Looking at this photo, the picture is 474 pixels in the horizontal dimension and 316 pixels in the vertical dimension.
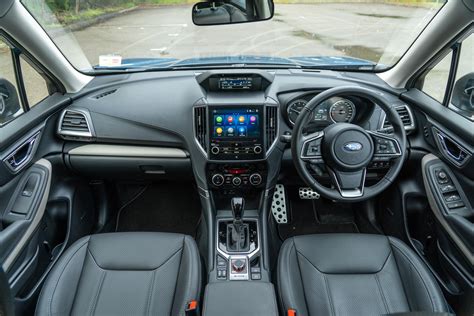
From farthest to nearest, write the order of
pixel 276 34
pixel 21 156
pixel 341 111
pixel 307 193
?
pixel 276 34 → pixel 307 193 → pixel 341 111 → pixel 21 156

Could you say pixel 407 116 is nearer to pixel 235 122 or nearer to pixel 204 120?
pixel 235 122

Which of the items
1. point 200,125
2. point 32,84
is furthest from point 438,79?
Result: point 32,84

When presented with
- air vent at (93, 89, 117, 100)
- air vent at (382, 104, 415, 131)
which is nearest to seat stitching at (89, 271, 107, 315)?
air vent at (93, 89, 117, 100)

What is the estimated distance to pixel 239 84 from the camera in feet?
7.63

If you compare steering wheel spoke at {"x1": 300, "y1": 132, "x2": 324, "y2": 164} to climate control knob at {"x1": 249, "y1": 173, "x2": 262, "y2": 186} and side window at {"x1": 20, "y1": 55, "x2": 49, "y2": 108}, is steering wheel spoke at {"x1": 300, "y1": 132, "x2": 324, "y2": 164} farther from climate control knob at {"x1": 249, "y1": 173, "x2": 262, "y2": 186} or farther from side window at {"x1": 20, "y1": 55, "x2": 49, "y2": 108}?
side window at {"x1": 20, "y1": 55, "x2": 49, "y2": 108}

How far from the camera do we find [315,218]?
3162 mm

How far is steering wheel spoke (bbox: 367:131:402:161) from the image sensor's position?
79.4 inches

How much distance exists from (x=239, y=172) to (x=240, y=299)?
0.85 meters

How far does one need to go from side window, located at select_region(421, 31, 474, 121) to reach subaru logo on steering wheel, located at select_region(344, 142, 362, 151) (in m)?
0.80

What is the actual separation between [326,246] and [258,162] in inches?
25.6

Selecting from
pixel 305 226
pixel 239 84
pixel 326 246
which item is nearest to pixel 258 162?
pixel 239 84

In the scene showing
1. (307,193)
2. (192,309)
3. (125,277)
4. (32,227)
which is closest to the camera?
(192,309)

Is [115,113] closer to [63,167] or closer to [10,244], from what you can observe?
[63,167]

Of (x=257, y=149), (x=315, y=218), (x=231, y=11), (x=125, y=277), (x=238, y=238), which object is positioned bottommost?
(x=315, y=218)
